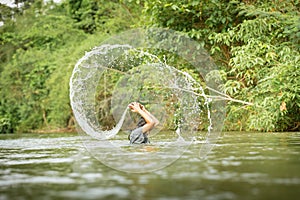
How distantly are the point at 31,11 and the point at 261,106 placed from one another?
1951 centimetres

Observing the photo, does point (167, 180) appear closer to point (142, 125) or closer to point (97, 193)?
point (97, 193)

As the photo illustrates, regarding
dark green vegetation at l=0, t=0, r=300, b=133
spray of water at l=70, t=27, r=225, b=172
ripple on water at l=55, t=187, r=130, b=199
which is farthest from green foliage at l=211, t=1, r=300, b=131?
ripple on water at l=55, t=187, r=130, b=199

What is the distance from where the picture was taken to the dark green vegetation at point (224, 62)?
1282 cm

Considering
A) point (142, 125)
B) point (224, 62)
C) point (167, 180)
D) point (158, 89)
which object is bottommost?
point (167, 180)

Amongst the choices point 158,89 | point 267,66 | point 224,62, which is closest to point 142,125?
point 158,89

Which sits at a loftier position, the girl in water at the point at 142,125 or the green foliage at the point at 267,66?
the green foliage at the point at 267,66

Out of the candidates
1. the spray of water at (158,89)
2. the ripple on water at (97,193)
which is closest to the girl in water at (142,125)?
Answer: the spray of water at (158,89)

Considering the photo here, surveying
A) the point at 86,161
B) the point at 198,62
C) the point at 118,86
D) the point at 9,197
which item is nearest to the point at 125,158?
the point at 86,161

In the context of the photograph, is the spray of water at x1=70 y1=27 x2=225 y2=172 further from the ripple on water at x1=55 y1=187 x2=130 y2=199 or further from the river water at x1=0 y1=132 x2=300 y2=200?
the ripple on water at x1=55 y1=187 x2=130 y2=199

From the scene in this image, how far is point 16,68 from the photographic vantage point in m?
26.0

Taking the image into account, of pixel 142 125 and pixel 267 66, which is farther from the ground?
pixel 267 66

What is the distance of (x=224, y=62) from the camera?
15.8m

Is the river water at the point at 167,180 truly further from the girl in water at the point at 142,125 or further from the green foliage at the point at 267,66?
the green foliage at the point at 267,66

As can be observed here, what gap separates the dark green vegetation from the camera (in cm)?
1282
